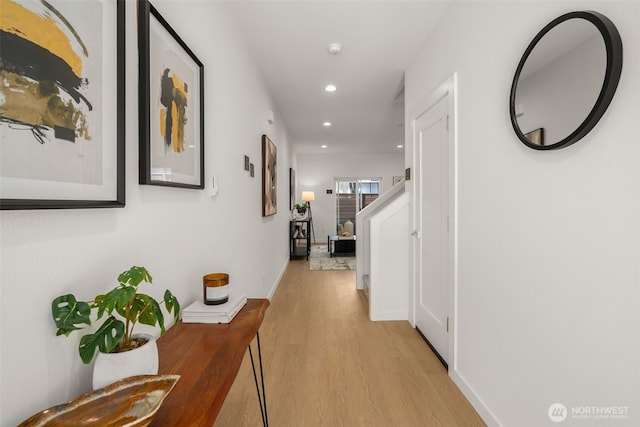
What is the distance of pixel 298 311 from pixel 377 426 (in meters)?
1.76

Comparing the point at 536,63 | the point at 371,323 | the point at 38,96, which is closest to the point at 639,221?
the point at 536,63

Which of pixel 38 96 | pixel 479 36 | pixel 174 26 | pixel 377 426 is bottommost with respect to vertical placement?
pixel 377 426

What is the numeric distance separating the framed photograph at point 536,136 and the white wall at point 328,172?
7291 mm

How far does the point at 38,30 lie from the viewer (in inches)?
25.3

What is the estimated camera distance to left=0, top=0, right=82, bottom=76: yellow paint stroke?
58 centimetres

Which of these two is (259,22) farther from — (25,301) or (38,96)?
(25,301)

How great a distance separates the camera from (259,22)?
87.5 inches

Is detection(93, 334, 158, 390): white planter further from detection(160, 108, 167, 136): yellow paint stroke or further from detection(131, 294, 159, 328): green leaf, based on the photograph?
detection(160, 108, 167, 136): yellow paint stroke

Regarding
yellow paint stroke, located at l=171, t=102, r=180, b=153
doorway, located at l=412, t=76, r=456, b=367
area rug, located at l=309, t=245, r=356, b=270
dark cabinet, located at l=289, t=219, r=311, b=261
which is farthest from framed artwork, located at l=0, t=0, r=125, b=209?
dark cabinet, located at l=289, t=219, r=311, b=261

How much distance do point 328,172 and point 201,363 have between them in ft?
25.9

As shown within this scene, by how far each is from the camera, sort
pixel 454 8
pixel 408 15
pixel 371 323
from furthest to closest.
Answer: pixel 371 323, pixel 408 15, pixel 454 8

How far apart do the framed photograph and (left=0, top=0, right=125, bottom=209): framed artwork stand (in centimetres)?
152

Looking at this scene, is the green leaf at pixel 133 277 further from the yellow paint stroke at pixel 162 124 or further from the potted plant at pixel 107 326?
the yellow paint stroke at pixel 162 124

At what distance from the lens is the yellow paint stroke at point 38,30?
0.58 m
